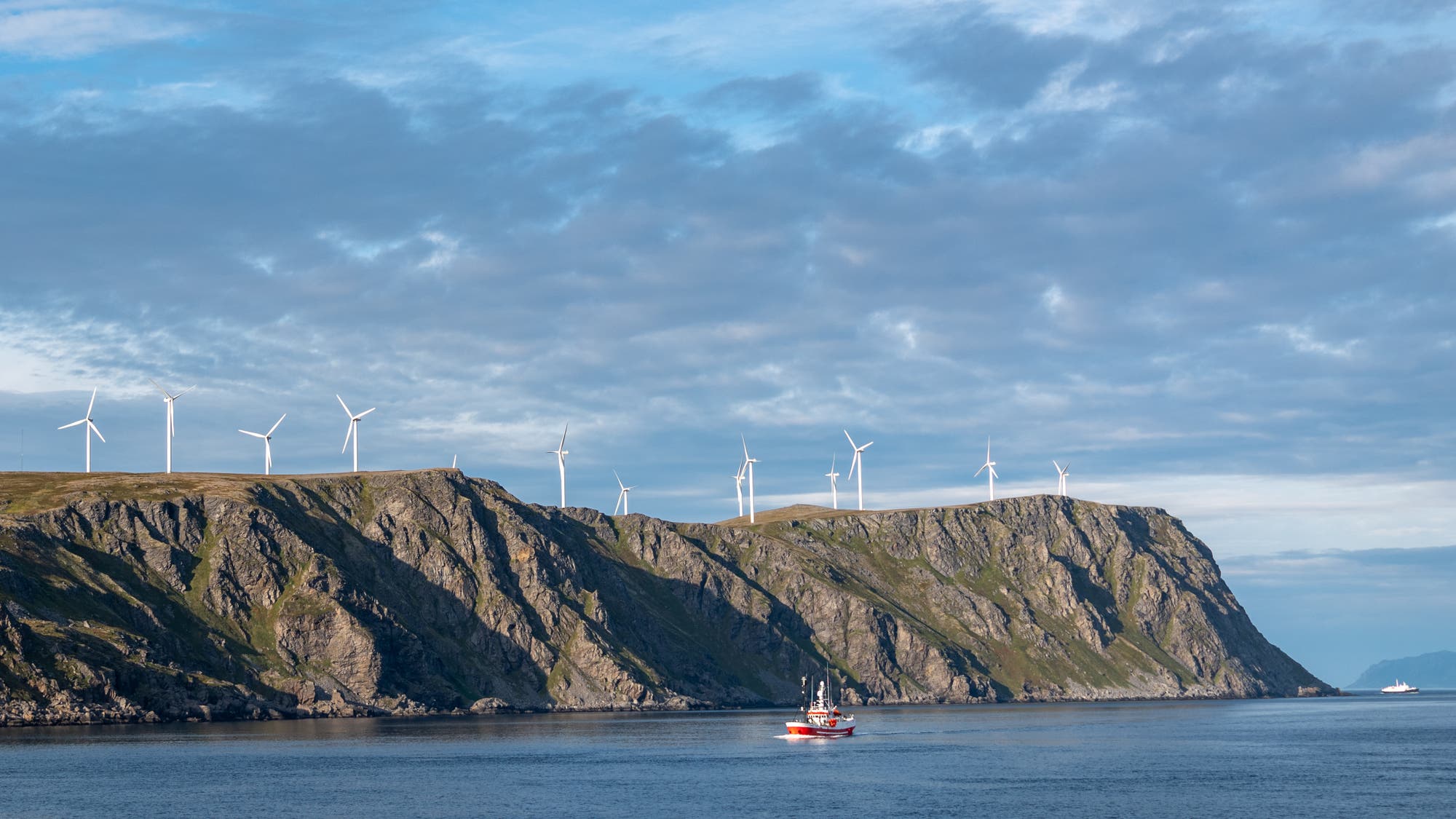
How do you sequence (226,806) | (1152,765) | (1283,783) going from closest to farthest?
(226,806) → (1283,783) → (1152,765)

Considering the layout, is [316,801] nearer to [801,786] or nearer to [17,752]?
[801,786]

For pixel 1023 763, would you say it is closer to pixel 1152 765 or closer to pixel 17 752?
pixel 1152 765

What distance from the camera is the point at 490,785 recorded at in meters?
156

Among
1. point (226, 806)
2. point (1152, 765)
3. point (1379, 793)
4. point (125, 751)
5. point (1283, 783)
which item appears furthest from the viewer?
point (125, 751)

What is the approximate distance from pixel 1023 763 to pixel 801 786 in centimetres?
4097

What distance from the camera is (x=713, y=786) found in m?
156

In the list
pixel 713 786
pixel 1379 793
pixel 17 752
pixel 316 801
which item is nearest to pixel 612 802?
pixel 713 786

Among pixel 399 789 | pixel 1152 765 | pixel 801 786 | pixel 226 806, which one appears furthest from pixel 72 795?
pixel 1152 765

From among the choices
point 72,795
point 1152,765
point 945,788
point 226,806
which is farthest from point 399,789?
point 1152,765

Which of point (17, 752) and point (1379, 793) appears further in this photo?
point (17, 752)

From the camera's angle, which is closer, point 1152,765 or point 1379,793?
point 1379,793

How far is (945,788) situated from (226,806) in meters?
74.1

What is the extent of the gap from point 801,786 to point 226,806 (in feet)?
200

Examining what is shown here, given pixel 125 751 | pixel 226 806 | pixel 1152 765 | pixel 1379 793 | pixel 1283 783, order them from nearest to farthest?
pixel 226 806
pixel 1379 793
pixel 1283 783
pixel 1152 765
pixel 125 751
